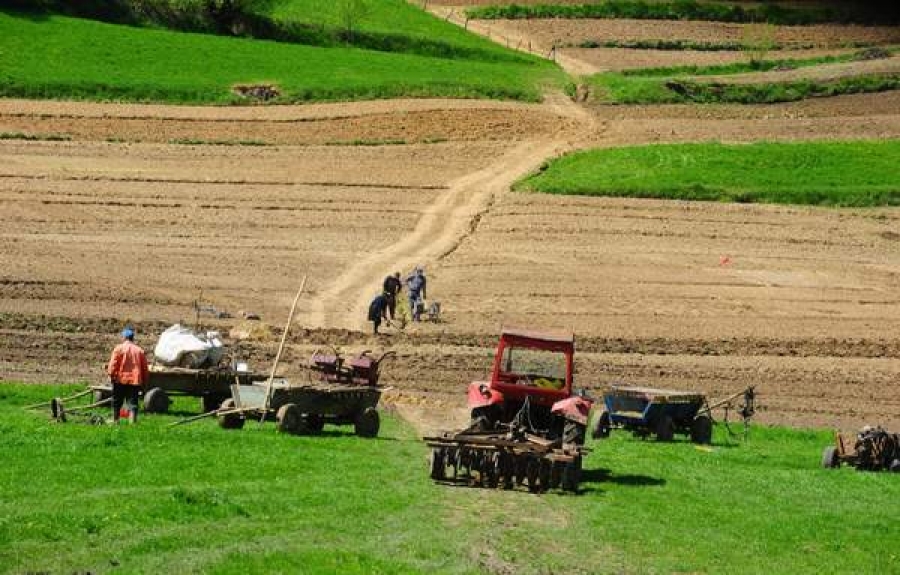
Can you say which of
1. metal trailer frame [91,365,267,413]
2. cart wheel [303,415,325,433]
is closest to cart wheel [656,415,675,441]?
cart wheel [303,415,325,433]

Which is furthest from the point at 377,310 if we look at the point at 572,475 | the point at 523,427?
the point at 572,475

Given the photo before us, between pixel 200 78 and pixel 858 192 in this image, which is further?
pixel 200 78

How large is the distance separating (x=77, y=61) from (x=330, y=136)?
14263 millimetres

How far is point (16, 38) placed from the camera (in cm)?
7856

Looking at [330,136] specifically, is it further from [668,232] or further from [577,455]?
[577,455]

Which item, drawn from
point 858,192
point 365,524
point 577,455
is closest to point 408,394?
point 577,455

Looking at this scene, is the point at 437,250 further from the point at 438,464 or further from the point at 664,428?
the point at 438,464

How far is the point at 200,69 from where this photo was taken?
77438mm

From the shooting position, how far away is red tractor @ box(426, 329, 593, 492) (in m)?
22.7

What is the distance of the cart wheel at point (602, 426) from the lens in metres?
30.0

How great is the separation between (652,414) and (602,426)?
85 centimetres

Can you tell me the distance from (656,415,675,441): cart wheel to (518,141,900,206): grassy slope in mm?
30346

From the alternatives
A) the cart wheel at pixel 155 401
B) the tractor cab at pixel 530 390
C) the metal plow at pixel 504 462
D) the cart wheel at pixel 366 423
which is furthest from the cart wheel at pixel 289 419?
the metal plow at pixel 504 462

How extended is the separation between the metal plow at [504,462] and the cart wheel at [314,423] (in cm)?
491
